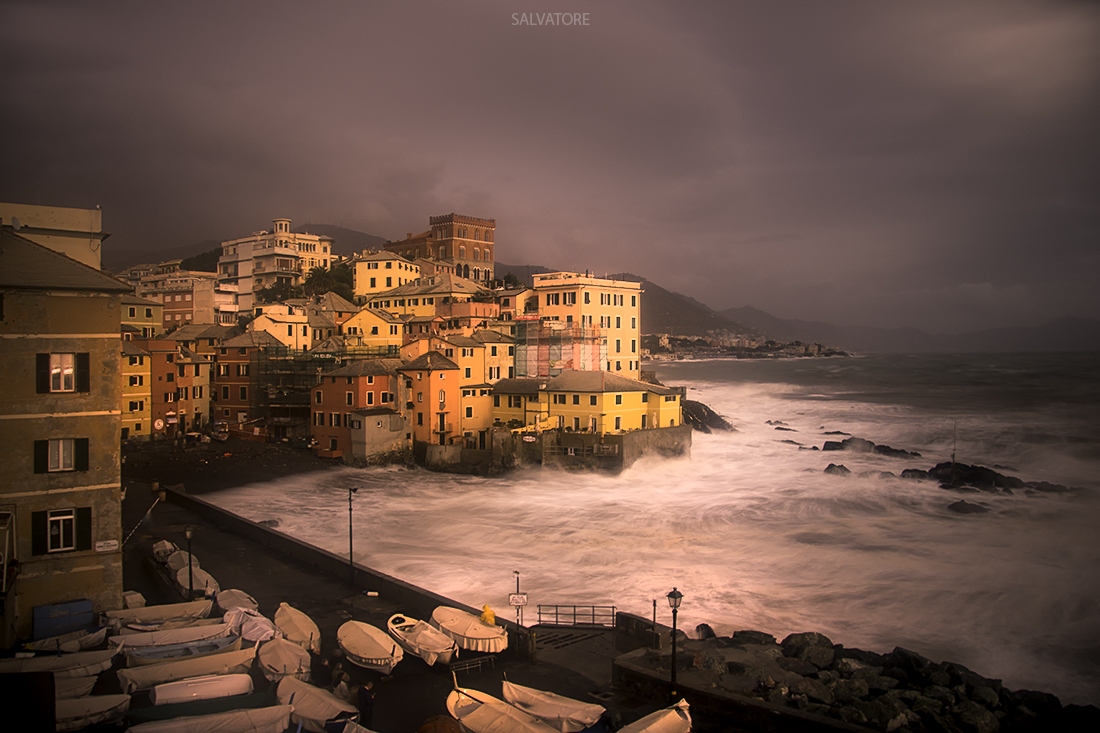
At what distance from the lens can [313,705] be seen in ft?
40.5

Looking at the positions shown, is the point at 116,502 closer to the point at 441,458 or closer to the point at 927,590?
the point at 927,590

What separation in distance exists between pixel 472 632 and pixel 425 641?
1.05 metres

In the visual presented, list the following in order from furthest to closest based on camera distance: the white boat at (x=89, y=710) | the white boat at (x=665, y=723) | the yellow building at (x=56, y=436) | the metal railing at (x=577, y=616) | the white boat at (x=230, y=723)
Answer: the metal railing at (x=577, y=616), the yellow building at (x=56, y=436), the white boat at (x=665, y=723), the white boat at (x=89, y=710), the white boat at (x=230, y=723)

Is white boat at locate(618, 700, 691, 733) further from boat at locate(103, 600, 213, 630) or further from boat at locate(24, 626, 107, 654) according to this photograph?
boat at locate(24, 626, 107, 654)

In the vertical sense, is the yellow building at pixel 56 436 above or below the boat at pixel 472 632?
above

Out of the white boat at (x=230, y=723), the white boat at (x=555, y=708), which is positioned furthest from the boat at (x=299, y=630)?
the white boat at (x=555, y=708)

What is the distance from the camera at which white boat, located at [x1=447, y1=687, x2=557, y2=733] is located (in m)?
11.9

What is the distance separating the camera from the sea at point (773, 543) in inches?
870

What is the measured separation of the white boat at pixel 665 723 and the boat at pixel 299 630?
7.41m

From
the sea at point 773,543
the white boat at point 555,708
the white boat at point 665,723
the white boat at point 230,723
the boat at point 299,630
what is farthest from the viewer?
the sea at point 773,543

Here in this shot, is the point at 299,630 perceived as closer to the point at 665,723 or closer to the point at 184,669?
the point at 184,669

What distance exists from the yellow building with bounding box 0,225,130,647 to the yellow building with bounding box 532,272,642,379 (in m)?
42.1

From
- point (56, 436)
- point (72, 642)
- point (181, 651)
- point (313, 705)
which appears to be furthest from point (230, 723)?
point (56, 436)

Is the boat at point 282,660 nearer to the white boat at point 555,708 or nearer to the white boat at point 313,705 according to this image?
the white boat at point 313,705
